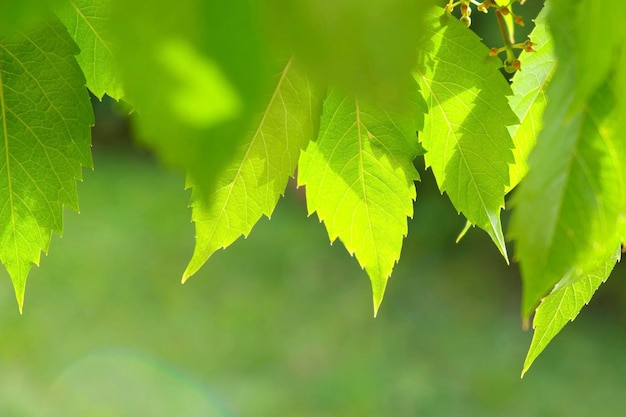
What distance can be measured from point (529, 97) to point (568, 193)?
243 millimetres

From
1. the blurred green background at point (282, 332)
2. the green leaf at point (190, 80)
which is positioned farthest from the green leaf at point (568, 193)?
the blurred green background at point (282, 332)

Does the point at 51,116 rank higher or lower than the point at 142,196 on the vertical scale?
higher

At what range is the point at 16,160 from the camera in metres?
0.45

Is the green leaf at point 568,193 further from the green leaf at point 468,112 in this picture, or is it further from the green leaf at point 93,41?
the green leaf at point 93,41

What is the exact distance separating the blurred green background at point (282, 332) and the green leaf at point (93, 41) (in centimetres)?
301

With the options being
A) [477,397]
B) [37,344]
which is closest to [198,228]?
[477,397]

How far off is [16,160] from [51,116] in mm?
40

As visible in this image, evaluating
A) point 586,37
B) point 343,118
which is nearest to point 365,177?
point 343,118

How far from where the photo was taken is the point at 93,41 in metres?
0.46

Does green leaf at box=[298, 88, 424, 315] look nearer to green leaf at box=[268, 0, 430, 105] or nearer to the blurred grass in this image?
green leaf at box=[268, 0, 430, 105]

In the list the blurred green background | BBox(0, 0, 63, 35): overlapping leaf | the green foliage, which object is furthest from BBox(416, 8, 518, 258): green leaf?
the blurred green background

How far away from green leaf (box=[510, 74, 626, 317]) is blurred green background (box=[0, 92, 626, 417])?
126 inches

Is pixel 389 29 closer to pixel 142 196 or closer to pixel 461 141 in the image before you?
pixel 461 141

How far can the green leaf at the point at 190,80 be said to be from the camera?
15cm
